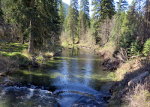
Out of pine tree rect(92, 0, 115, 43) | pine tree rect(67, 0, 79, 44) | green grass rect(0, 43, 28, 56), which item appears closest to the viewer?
green grass rect(0, 43, 28, 56)

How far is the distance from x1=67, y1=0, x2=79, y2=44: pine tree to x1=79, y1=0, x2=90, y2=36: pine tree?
6.10ft

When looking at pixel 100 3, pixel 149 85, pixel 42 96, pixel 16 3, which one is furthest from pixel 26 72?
pixel 100 3

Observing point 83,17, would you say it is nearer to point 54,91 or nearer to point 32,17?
point 32,17

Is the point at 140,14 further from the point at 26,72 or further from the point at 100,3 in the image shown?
the point at 100,3

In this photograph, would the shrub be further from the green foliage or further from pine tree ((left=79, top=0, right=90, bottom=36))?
pine tree ((left=79, top=0, right=90, bottom=36))

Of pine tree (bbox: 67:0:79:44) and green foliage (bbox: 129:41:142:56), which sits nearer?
green foliage (bbox: 129:41:142:56)

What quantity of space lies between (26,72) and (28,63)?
8.26ft

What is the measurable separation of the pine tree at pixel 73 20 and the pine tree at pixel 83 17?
1859mm

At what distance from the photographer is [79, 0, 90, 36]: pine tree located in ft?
175

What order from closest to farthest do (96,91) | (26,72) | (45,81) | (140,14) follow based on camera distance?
(96,91) < (45,81) < (26,72) < (140,14)

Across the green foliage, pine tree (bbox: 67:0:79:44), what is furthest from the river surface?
pine tree (bbox: 67:0:79:44)

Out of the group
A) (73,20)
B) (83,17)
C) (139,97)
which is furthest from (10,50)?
(83,17)

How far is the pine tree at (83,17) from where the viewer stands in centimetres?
5326

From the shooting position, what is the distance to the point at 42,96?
30.2 feet
